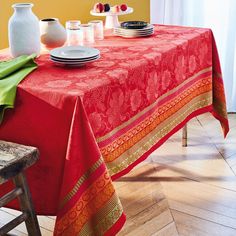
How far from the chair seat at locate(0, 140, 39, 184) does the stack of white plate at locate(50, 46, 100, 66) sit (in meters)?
0.36

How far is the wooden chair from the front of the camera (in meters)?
1.36

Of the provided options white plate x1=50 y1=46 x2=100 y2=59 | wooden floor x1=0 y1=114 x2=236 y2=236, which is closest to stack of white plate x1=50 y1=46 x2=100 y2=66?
white plate x1=50 y1=46 x2=100 y2=59

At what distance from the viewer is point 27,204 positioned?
1.51 m

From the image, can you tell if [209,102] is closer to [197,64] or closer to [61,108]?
[197,64]

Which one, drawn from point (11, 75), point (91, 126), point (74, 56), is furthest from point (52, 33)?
point (91, 126)

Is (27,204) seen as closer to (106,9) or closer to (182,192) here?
(182,192)

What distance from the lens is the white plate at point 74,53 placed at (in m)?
1.63

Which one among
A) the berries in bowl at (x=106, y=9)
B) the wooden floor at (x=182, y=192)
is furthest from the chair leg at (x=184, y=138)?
the berries in bowl at (x=106, y=9)

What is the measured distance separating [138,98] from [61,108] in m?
0.44

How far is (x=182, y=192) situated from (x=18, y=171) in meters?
1.00

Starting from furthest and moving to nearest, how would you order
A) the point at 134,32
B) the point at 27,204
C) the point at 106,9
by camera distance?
the point at 106,9 → the point at 134,32 → the point at 27,204

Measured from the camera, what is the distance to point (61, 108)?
1.38 meters

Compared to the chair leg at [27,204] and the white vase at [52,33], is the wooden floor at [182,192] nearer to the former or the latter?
the chair leg at [27,204]

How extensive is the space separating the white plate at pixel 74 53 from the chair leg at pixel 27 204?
0.46 m
